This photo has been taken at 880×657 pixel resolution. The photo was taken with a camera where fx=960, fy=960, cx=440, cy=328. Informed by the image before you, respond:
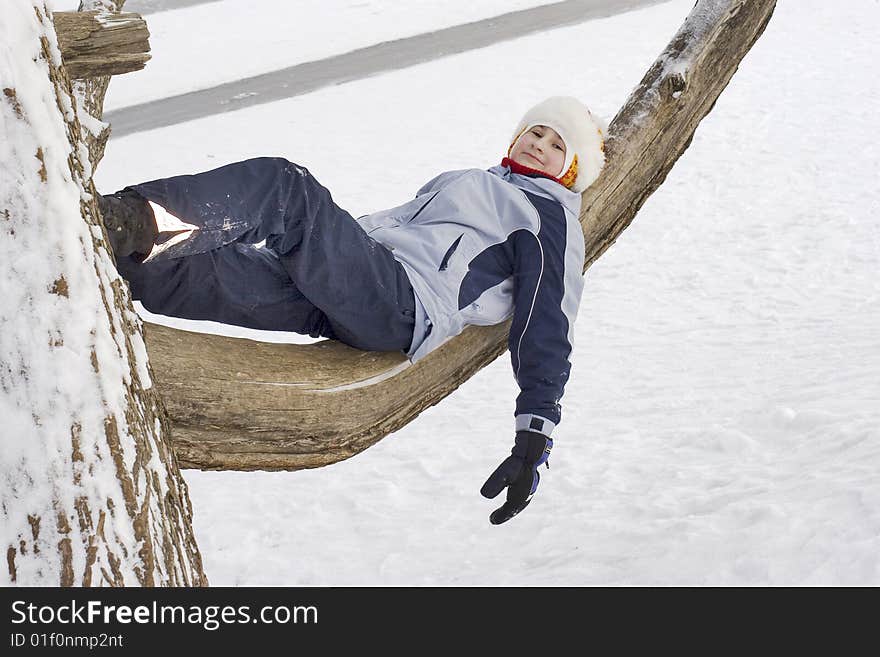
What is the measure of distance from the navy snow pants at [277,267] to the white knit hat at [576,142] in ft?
2.31

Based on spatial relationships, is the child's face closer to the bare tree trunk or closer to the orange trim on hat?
the orange trim on hat

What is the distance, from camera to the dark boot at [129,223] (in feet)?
5.77

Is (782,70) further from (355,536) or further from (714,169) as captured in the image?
(355,536)

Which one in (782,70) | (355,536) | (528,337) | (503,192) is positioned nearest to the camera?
(528,337)

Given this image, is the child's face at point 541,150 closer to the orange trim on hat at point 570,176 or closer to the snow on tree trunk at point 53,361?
the orange trim on hat at point 570,176

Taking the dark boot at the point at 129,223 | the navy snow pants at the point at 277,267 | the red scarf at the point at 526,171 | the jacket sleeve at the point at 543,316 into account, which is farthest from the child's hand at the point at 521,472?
the dark boot at the point at 129,223

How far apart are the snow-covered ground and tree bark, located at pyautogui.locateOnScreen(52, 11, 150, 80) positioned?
2.30 metres

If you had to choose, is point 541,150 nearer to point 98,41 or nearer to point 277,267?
point 277,267

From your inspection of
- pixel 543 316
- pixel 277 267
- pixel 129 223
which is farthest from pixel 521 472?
pixel 129 223

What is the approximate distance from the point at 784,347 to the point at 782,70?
599 cm

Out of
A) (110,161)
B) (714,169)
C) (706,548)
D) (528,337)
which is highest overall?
(110,161)

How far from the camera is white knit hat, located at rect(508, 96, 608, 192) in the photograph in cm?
284
